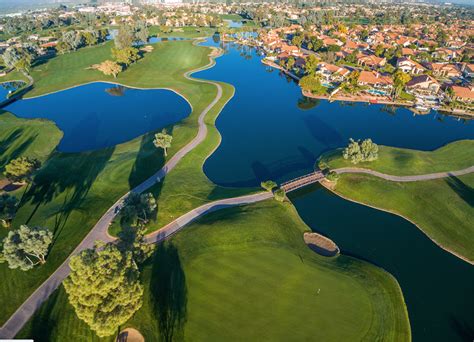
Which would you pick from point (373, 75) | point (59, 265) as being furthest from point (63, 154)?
point (373, 75)

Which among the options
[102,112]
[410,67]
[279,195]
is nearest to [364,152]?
[279,195]

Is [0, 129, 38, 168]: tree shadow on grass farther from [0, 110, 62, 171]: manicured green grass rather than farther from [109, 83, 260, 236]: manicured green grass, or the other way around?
[109, 83, 260, 236]: manicured green grass

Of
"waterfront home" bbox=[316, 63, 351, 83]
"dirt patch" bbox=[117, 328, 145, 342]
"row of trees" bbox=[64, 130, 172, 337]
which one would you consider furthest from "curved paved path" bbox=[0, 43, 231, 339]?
"waterfront home" bbox=[316, 63, 351, 83]

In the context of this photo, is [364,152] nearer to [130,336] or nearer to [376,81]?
[130,336]

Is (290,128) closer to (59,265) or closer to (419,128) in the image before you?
(419,128)

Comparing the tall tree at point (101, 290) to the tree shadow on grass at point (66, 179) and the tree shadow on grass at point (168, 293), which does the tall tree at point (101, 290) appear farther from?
the tree shadow on grass at point (66, 179)
